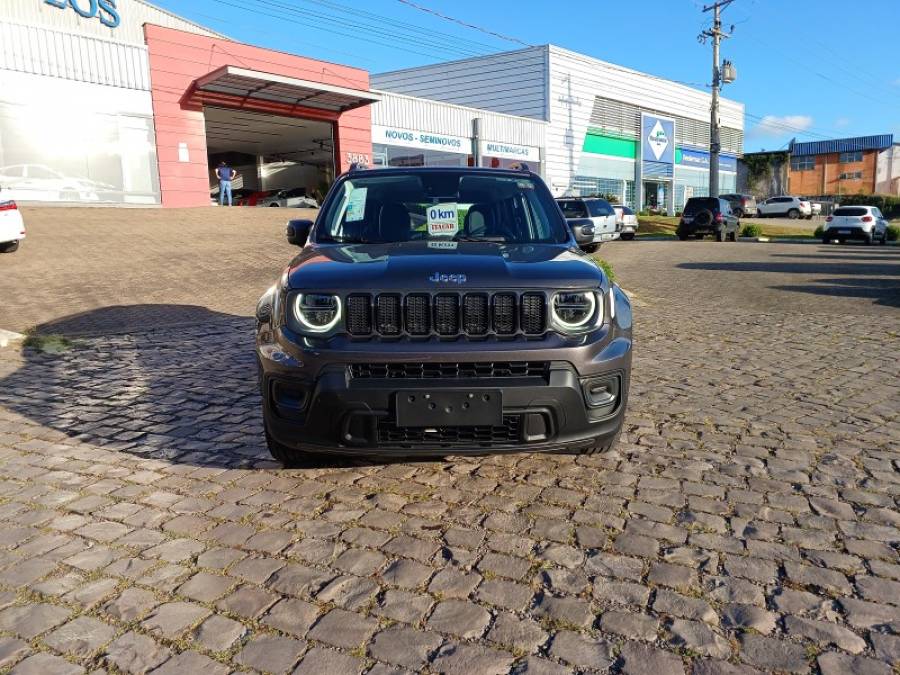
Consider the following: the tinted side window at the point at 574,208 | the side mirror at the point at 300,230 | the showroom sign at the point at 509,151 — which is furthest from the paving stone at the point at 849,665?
the showroom sign at the point at 509,151

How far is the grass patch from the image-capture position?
7.29 meters

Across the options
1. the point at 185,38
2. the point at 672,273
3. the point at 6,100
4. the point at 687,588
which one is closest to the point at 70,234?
the point at 6,100

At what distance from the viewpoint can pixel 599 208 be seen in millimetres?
23109

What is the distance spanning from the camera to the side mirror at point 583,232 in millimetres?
4591

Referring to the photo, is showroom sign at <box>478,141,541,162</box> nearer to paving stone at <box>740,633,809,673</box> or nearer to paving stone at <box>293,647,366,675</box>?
paving stone at <box>740,633,809,673</box>

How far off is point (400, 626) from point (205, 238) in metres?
15.8

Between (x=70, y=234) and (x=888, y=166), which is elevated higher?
(x=888, y=166)

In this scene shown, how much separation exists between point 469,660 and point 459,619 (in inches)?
8.9

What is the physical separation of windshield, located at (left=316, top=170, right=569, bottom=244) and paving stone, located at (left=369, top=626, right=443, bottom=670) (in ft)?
7.74

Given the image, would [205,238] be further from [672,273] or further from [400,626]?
[400,626]

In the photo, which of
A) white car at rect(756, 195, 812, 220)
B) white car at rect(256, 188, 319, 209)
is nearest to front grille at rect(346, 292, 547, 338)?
white car at rect(256, 188, 319, 209)

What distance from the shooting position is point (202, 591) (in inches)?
102

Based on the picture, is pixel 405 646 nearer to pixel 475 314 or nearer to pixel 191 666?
pixel 191 666

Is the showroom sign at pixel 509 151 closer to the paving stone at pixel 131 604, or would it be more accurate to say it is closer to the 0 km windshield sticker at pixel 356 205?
the 0 km windshield sticker at pixel 356 205
